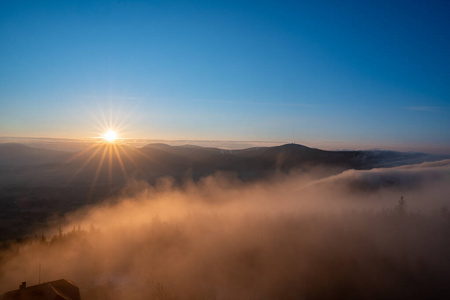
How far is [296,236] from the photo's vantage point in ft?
563

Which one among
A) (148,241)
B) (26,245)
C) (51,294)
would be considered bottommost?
(148,241)

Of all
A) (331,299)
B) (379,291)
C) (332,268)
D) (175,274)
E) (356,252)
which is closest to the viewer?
(331,299)

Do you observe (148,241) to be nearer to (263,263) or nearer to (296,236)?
(263,263)

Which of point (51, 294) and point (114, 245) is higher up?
point (51, 294)

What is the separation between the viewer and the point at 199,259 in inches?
5108

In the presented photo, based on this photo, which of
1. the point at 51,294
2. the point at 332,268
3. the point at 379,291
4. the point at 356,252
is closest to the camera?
the point at 51,294

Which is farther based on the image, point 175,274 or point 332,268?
point 332,268

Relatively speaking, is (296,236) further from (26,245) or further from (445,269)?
(26,245)

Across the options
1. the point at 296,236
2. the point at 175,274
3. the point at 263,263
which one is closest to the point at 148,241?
the point at 175,274

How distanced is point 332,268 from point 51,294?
112561 millimetres

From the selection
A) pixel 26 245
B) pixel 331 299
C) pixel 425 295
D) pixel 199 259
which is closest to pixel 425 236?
pixel 425 295

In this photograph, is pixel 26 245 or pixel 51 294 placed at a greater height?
pixel 51 294

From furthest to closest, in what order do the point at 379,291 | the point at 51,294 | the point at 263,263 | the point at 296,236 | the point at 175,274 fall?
the point at 296,236 < the point at 263,263 < the point at 175,274 < the point at 379,291 < the point at 51,294

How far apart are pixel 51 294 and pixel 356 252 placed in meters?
142
